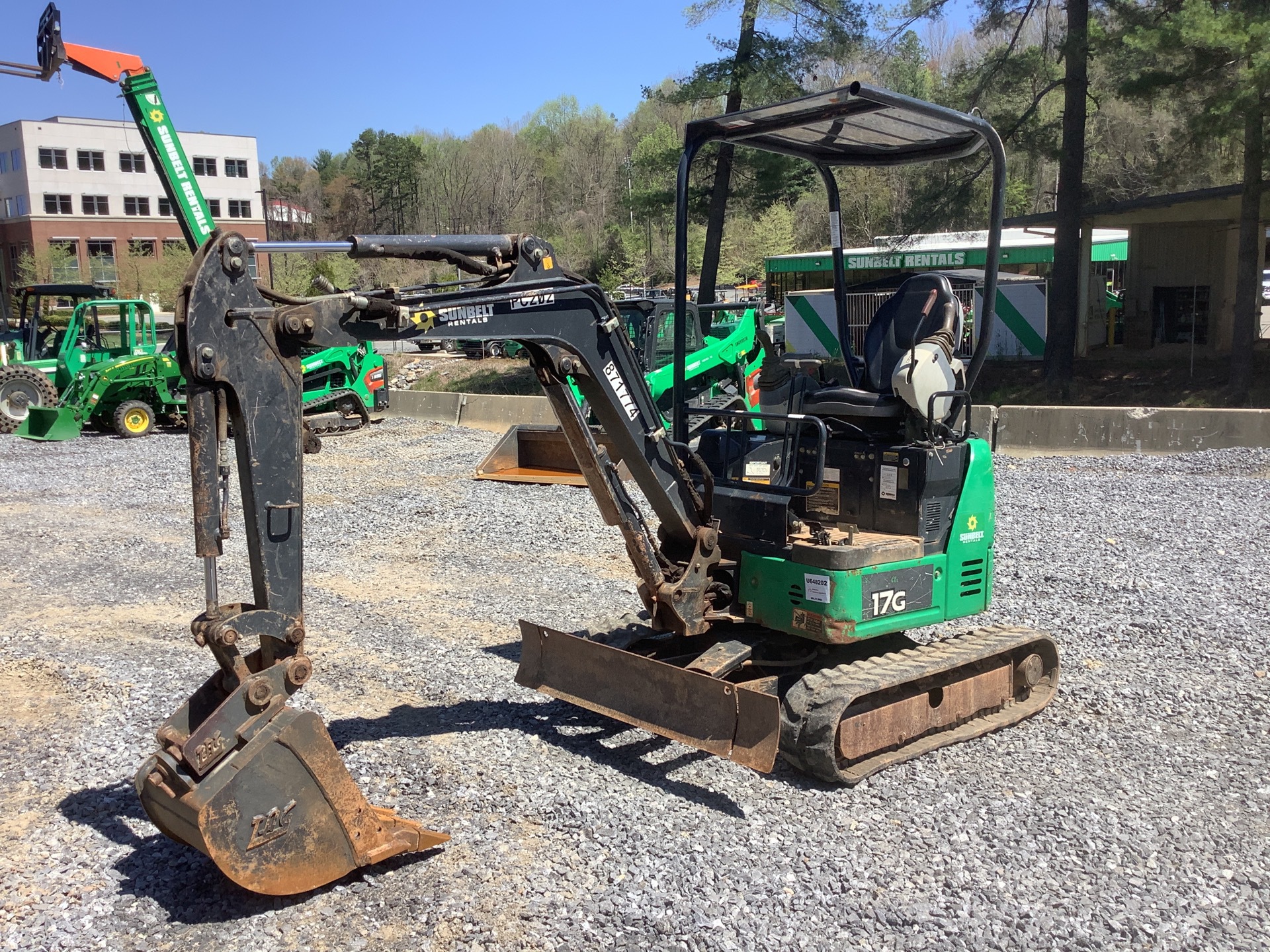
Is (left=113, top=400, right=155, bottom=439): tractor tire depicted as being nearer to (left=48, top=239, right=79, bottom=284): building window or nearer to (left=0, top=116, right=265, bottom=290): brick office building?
(left=48, top=239, right=79, bottom=284): building window

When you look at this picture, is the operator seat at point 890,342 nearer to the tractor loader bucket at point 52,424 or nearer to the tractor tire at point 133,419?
the tractor tire at point 133,419

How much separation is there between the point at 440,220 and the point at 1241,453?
50056 millimetres

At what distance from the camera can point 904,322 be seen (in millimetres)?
5863

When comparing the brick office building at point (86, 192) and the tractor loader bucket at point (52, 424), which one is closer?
the tractor loader bucket at point (52, 424)

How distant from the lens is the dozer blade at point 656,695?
15.6 ft

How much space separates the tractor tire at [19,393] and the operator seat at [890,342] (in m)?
15.9

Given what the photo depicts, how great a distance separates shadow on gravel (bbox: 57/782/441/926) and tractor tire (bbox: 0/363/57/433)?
15.2 m

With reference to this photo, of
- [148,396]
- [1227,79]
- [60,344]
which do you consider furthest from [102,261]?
[1227,79]

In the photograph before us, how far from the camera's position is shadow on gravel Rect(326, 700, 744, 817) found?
5.18m

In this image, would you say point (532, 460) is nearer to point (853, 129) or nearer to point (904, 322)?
point (904, 322)

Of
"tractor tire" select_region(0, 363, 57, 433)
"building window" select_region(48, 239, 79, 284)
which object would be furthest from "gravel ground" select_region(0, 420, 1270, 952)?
"building window" select_region(48, 239, 79, 284)

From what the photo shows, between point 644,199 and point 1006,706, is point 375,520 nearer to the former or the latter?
point 1006,706

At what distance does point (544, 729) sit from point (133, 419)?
14.3 meters

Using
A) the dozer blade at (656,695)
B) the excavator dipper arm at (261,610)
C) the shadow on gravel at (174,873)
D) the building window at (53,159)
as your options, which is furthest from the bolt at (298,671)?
the building window at (53,159)
